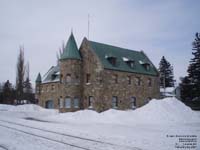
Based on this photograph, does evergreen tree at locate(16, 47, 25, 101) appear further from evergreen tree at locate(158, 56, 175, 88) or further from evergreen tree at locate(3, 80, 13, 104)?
evergreen tree at locate(158, 56, 175, 88)

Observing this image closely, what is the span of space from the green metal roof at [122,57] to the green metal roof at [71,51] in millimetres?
2434

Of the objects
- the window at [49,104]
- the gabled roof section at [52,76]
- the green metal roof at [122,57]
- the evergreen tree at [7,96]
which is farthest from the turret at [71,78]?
the evergreen tree at [7,96]

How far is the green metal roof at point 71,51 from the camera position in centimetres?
3859

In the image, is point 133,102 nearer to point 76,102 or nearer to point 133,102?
point 133,102

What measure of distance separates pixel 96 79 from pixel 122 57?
7925 mm

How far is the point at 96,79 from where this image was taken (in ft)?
124

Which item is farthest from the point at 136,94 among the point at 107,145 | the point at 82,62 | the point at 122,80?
the point at 107,145

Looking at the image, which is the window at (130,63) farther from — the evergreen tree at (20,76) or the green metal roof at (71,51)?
the evergreen tree at (20,76)

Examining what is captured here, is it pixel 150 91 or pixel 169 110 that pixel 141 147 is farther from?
pixel 150 91

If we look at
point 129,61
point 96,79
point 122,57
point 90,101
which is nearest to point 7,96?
point 90,101

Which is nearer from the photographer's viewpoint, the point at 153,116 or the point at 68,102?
the point at 153,116

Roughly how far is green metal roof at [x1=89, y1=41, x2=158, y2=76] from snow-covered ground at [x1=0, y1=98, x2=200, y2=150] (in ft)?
32.2

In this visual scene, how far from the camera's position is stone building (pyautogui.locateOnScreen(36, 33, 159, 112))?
37.8 m

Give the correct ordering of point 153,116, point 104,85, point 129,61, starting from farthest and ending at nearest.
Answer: point 129,61
point 104,85
point 153,116
